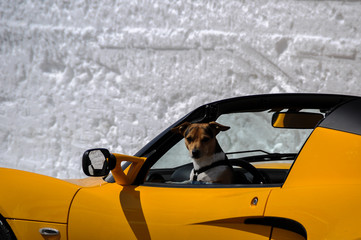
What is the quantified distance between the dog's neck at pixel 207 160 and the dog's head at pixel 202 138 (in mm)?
24

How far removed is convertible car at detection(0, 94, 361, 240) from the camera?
5.70 feet

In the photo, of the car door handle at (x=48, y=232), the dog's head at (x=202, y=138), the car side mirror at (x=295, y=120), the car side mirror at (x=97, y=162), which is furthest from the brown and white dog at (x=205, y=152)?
the car door handle at (x=48, y=232)

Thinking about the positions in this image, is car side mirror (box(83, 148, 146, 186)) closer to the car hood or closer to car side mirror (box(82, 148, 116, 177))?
car side mirror (box(82, 148, 116, 177))

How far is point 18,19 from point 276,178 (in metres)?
7.11

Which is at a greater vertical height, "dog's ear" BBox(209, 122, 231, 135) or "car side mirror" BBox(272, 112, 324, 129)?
"car side mirror" BBox(272, 112, 324, 129)

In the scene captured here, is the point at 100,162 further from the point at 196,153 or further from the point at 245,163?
the point at 245,163

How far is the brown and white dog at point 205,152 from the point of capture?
2576 mm

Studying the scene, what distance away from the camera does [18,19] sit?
8836 millimetres

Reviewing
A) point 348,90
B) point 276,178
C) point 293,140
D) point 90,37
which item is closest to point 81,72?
point 90,37

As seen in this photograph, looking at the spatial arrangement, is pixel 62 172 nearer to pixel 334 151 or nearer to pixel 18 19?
pixel 18 19

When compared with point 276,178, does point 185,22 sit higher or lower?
higher

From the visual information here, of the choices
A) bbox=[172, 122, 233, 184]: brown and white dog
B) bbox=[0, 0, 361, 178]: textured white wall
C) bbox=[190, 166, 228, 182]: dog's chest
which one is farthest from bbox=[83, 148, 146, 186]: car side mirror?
bbox=[0, 0, 361, 178]: textured white wall

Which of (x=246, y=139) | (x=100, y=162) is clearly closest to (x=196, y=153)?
(x=100, y=162)

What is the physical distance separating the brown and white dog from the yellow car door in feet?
1.52
